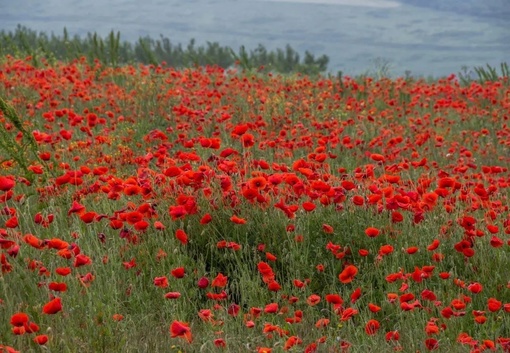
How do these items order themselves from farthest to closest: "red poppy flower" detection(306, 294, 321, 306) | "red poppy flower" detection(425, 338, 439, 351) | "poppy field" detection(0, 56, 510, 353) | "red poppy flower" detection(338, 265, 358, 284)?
1. "red poppy flower" detection(338, 265, 358, 284)
2. "red poppy flower" detection(306, 294, 321, 306)
3. "poppy field" detection(0, 56, 510, 353)
4. "red poppy flower" detection(425, 338, 439, 351)

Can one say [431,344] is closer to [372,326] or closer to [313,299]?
[372,326]

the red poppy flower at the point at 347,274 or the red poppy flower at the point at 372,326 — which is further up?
the red poppy flower at the point at 347,274

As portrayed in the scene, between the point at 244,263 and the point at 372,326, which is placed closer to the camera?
the point at 372,326

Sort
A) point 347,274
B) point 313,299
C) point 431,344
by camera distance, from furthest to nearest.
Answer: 1. point 347,274
2. point 313,299
3. point 431,344

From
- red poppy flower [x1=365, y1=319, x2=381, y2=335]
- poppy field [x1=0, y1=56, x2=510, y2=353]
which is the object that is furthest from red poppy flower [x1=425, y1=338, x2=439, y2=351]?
red poppy flower [x1=365, y1=319, x2=381, y2=335]

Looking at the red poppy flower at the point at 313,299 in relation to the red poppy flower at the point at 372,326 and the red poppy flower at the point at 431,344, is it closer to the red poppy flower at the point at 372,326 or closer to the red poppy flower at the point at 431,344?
the red poppy flower at the point at 372,326

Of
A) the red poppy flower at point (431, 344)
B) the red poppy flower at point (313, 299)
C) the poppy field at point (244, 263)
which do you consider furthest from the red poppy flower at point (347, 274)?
the red poppy flower at point (431, 344)

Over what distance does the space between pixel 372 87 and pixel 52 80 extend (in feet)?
17.0

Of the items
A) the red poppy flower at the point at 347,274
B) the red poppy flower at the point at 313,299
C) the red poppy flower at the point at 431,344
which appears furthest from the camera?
the red poppy flower at the point at 347,274

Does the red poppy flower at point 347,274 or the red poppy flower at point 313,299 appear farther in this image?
the red poppy flower at point 347,274

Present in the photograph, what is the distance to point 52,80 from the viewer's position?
1048 cm

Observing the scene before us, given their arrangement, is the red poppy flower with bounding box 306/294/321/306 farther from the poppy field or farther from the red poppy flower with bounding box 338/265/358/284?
the red poppy flower with bounding box 338/265/358/284

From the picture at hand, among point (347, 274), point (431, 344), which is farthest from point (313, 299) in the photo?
point (431, 344)

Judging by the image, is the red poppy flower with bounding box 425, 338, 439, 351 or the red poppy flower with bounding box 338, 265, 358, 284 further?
the red poppy flower with bounding box 338, 265, 358, 284
